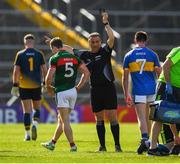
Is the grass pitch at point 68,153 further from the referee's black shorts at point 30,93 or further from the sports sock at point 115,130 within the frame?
the referee's black shorts at point 30,93

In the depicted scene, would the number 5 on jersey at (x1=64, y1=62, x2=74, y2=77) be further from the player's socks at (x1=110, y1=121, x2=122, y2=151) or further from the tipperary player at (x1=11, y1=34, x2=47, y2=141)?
the tipperary player at (x1=11, y1=34, x2=47, y2=141)

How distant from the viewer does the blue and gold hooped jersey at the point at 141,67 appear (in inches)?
637

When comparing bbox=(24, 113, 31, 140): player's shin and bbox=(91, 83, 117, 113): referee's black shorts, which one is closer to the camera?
bbox=(91, 83, 117, 113): referee's black shorts

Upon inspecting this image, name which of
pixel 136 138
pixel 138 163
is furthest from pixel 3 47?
pixel 138 163

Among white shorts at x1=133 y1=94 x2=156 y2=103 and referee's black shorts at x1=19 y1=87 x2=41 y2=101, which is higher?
referee's black shorts at x1=19 y1=87 x2=41 y2=101

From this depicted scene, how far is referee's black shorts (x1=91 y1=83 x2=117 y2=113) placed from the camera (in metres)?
16.9

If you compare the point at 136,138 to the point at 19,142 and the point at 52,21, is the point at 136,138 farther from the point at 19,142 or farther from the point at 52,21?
the point at 52,21

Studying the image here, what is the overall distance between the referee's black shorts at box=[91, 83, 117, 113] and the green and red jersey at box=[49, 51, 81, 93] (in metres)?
0.74

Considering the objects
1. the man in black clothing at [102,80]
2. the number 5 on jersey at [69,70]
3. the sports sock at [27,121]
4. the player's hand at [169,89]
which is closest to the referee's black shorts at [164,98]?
the player's hand at [169,89]

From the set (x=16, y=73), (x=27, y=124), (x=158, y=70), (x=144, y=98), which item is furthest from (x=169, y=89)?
(x=27, y=124)

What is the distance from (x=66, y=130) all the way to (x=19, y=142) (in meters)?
3.74

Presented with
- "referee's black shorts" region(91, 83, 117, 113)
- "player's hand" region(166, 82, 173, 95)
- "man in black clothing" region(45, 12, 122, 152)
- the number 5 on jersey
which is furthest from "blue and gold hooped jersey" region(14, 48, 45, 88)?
"player's hand" region(166, 82, 173, 95)

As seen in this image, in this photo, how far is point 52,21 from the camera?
37312mm

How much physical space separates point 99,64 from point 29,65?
4.32 metres
